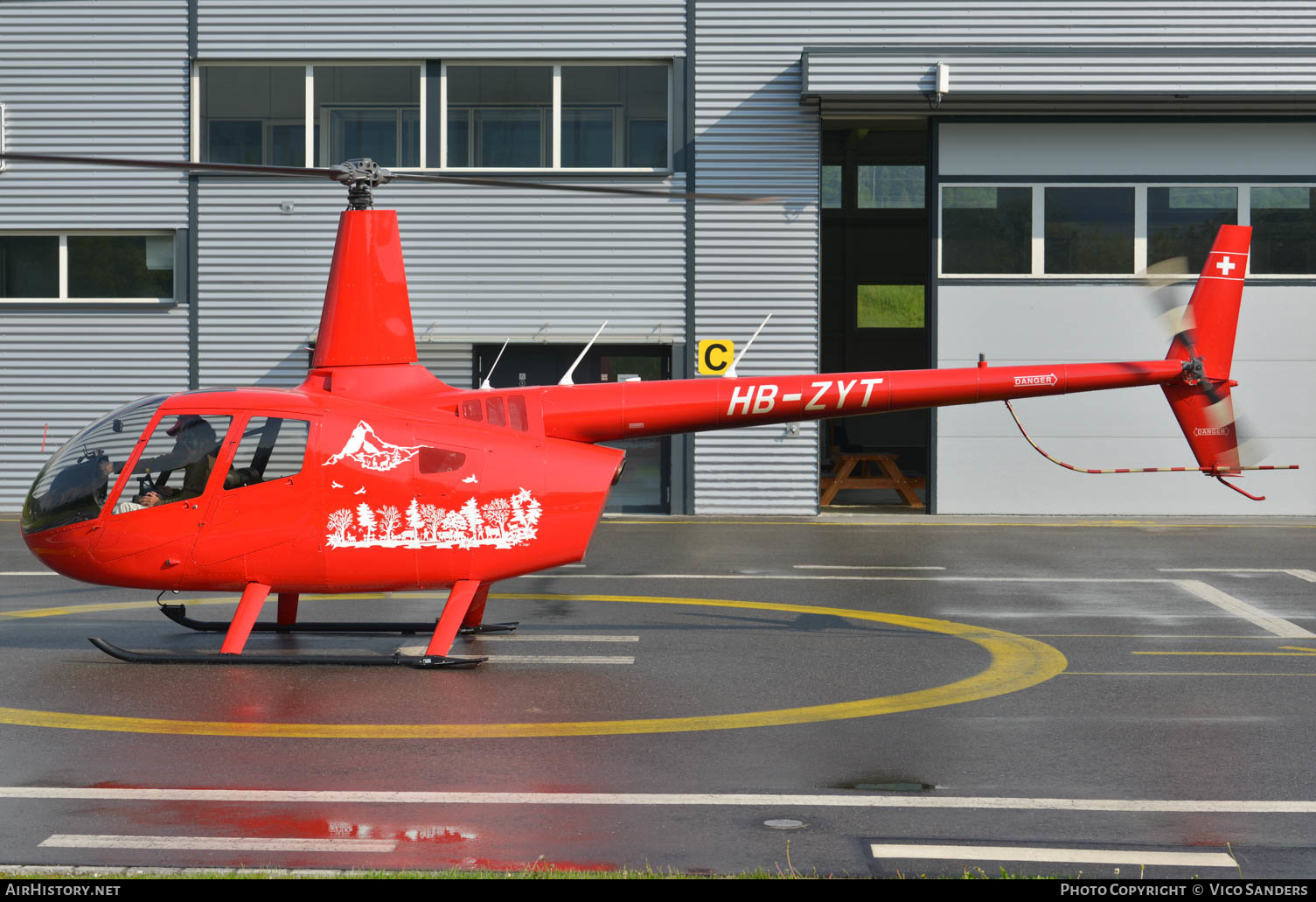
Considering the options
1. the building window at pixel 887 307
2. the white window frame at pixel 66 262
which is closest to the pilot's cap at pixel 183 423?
the white window frame at pixel 66 262

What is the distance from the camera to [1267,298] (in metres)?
21.5

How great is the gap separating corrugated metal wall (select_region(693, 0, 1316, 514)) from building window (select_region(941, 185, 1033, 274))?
1582 millimetres

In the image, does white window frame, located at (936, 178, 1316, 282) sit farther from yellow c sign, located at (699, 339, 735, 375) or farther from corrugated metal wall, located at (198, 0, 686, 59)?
corrugated metal wall, located at (198, 0, 686, 59)

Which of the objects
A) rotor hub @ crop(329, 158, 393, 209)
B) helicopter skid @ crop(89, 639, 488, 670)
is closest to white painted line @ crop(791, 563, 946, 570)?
helicopter skid @ crop(89, 639, 488, 670)

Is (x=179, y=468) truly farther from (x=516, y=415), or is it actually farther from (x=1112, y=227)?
(x=1112, y=227)

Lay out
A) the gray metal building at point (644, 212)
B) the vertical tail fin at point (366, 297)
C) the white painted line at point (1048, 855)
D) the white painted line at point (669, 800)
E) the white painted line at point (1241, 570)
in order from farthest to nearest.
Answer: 1. the gray metal building at point (644, 212)
2. the white painted line at point (1241, 570)
3. the vertical tail fin at point (366, 297)
4. the white painted line at point (669, 800)
5. the white painted line at point (1048, 855)

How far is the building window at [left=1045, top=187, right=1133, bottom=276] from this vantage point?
21.6 meters

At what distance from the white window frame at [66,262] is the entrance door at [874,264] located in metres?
18.2

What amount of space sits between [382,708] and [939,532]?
12.2m

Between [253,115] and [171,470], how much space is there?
44.9ft

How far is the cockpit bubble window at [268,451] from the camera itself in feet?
32.6

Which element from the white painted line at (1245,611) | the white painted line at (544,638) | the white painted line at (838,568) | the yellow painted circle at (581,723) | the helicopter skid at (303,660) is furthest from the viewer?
the white painted line at (838,568)

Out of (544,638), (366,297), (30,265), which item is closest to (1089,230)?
(544,638)

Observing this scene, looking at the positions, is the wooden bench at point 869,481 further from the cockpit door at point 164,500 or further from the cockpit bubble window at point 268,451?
the cockpit door at point 164,500
